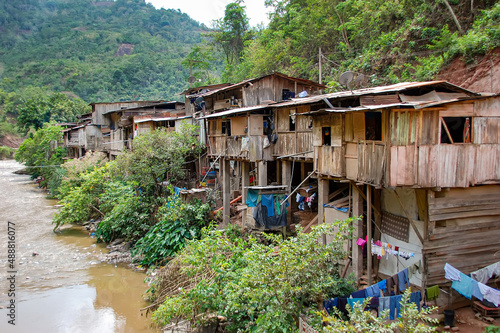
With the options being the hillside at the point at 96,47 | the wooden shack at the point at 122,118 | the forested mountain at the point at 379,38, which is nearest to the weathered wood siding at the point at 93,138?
the wooden shack at the point at 122,118

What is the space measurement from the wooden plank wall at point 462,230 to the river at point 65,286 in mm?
10049

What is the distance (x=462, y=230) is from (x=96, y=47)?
92595 millimetres

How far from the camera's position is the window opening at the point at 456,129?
1046cm

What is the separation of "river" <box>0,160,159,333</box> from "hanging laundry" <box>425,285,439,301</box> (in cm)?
942

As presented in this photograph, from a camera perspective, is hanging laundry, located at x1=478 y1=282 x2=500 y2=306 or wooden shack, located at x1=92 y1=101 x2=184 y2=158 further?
wooden shack, located at x1=92 y1=101 x2=184 y2=158

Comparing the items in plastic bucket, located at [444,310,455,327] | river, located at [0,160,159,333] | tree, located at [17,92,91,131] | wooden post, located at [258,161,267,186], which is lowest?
river, located at [0,160,159,333]

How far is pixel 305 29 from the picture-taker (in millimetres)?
28891

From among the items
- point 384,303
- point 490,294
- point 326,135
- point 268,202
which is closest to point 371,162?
point 326,135

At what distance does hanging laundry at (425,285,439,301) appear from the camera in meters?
10.4

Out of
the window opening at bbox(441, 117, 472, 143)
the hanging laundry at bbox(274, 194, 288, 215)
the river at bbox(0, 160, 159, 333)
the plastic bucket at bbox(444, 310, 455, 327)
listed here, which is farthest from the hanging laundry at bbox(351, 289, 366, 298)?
the river at bbox(0, 160, 159, 333)

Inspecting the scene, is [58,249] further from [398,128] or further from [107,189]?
[398,128]

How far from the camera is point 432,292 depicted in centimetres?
1041

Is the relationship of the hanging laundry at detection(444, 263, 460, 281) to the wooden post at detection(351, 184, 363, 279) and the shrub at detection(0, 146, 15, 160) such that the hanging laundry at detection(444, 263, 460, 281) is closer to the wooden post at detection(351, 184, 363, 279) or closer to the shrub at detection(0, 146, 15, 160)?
the wooden post at detection(351, 184, 363, 279)

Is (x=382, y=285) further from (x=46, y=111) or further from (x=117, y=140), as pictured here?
(x=46, y=111)
